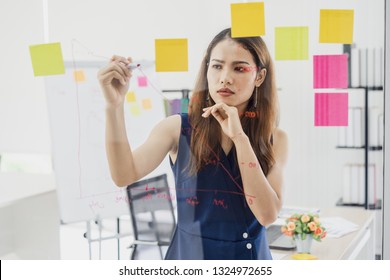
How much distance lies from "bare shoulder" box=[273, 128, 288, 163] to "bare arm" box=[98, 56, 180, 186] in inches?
12.0

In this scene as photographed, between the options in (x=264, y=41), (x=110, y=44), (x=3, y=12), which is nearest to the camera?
(x=264, y=41)

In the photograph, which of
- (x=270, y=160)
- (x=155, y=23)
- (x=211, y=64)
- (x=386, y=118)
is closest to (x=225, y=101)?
(x=211, y=64)

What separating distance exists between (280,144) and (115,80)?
1.82 feet

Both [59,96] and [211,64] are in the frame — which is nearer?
[211,64]

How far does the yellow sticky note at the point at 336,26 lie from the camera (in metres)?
1.53

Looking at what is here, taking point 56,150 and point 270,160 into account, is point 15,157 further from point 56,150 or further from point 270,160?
point 270,160

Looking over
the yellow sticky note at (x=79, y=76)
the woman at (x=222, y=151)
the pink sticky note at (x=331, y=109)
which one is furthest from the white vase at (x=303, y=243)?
the yellow sticky note at (x=79, y=76)

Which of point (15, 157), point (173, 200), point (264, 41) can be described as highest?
point (264, 41)

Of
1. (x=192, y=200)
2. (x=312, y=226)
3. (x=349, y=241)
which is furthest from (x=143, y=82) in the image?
(x=349, y=241)

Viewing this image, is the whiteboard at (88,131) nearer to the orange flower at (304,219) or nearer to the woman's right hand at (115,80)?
the woman's right hand at (115,80)

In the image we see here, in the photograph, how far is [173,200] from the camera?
5.29 feet

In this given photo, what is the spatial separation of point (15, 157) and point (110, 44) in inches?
22.2

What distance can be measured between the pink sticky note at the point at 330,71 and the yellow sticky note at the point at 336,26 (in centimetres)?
5

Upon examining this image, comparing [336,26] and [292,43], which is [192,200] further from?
[336,26]
